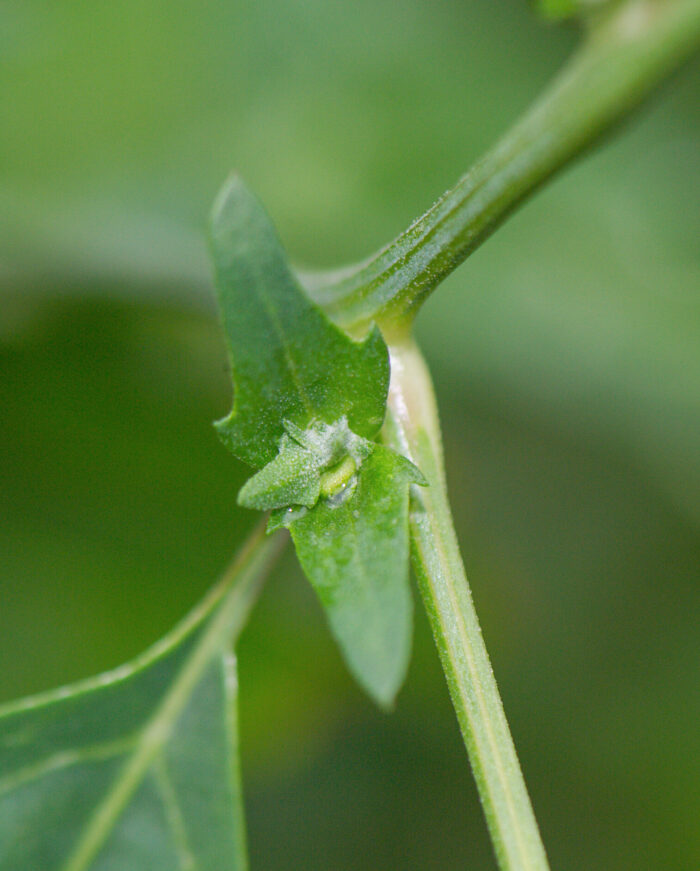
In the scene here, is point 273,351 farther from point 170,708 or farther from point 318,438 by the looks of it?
point 170,708

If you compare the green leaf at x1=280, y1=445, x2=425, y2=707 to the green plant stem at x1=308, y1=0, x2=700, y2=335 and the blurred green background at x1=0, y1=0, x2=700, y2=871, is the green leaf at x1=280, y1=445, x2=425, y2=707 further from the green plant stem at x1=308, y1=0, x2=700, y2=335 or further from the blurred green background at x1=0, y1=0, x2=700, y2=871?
the blurred green background at x1=0, y1=0, x2=700, y2=871

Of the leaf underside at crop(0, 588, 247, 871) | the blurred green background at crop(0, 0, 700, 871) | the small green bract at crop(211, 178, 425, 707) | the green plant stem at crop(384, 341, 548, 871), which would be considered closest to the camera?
the small green bract at crop(211, 178, 425, 707)

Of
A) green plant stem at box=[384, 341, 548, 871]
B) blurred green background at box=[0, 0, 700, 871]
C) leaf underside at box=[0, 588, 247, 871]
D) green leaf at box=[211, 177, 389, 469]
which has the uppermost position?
blurred green background at box=[0, 0, 700, 871]

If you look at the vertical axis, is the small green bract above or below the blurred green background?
below

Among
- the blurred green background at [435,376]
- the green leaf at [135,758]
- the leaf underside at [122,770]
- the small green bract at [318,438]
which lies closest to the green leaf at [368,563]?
the small green bract at [318,438]

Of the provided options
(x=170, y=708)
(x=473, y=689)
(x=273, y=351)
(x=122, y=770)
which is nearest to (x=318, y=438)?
(x=273, y=351)

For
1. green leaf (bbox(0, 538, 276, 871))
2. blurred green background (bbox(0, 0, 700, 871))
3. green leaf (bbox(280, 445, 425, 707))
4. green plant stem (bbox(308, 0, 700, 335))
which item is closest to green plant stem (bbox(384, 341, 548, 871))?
green leaf (bbox(280, 445, 425, 707))
